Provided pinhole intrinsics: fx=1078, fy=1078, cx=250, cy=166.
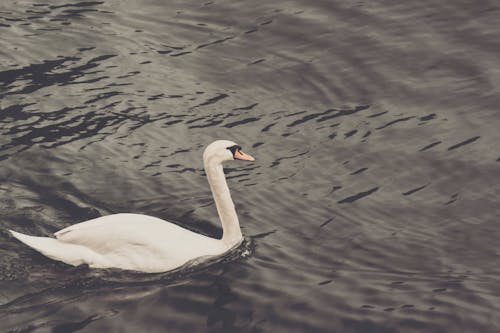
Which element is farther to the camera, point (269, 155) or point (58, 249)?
point (269, 155)

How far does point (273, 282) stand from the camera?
44.7 feet

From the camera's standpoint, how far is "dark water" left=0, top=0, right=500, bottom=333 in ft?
43.1

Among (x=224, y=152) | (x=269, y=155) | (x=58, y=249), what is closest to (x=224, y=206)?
(x=224, y=152)

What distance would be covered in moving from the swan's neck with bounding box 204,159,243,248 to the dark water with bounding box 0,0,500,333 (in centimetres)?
28

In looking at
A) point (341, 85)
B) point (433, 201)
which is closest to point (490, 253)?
point (433, 201)

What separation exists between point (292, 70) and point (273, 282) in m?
7.51

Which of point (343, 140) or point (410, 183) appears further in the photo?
point (343, 140)

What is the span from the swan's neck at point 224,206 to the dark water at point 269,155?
0.28 meters

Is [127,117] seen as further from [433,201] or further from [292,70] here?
[433,201]

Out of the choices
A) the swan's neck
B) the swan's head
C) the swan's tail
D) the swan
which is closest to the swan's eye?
the swan's head

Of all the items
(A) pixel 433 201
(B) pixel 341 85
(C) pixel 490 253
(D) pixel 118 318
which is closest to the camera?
(D) pixel 118 318

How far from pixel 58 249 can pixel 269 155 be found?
453 centimetres

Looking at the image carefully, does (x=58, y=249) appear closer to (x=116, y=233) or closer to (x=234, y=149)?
(x=116, y=233)

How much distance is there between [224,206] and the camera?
14.8 m
